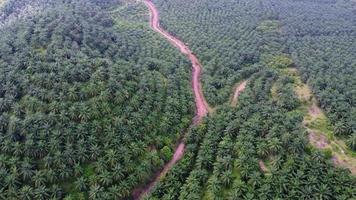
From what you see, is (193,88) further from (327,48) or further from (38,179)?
(38,179)

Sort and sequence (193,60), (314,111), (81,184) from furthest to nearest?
(193,60) → (314,111) → (81,184)

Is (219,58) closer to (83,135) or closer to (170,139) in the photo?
(170,139)

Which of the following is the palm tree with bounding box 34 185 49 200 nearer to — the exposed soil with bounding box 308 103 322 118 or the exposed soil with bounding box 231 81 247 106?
the exposed soil with bounding box 231 81 247 106

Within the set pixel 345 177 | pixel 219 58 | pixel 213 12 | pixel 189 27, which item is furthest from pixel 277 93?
pixel 213 12

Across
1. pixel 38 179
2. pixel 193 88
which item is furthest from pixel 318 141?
pixel 38 179

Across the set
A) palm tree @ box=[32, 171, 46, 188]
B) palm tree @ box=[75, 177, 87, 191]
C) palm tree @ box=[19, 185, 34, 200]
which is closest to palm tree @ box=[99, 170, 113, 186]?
palm tree @ box=[75, 177, 87, 191]

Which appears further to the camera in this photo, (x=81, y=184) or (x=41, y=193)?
(x=81, y=184)

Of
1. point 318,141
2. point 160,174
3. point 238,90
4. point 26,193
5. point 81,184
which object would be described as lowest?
point 160,174
